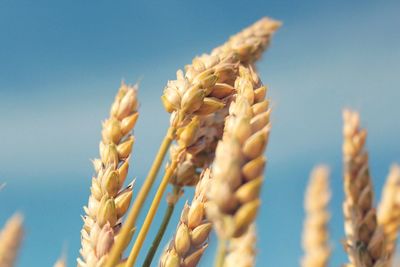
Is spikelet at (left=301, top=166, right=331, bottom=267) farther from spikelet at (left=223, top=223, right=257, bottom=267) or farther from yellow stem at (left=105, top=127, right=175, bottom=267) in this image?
yellow stem at (left=105, top=127, right=175, bottom=267)

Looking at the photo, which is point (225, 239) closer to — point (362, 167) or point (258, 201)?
point (258, 201)

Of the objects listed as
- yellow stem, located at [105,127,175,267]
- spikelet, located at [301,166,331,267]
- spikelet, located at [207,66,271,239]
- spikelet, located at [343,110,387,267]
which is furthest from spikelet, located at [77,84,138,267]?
spikelet, located at [301,166,331,267]

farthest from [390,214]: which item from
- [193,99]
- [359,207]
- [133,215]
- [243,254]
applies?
[133,215]

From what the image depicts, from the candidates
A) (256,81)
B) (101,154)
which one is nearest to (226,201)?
(256,81)

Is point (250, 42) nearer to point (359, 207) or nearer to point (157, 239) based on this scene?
point (359, 207)

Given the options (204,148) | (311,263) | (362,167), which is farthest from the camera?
(311,263)

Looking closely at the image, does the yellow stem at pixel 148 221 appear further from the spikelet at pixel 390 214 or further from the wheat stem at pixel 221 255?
the spikelet at pixel 390 214
